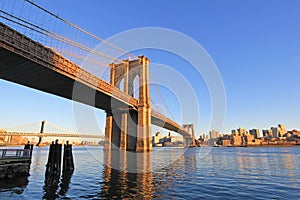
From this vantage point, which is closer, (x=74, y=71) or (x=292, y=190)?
(x=292, y=190)

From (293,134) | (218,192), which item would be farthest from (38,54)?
(293,134)

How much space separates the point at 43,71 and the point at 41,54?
3625 mm

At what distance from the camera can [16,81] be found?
33.1m

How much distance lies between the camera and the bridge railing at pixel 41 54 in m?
22.3

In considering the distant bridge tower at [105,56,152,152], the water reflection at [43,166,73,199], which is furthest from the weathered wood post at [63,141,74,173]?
the distant bridge tower at [105,56,152,152]

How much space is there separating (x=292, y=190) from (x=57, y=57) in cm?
3044

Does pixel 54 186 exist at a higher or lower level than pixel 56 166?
lower

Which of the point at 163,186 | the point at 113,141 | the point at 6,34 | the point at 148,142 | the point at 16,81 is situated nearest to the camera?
the point at 163,186

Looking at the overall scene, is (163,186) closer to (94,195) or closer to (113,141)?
(94,195)

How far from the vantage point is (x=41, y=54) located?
2669 centimetres

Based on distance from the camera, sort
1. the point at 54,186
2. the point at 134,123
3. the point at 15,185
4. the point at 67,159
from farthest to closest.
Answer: the point at 134,123 < the point at 67,159 < the point at 15,185 < the point at 54,186

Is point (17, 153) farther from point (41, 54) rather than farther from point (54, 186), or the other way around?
point (41, 54)

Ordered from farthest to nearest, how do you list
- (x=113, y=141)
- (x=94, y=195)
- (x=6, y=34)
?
1. (x=113, y=141)
2. (x=6, y=34)
3. (x=94, y=195)

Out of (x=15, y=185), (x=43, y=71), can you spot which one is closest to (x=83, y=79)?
(x=43, y=71)
